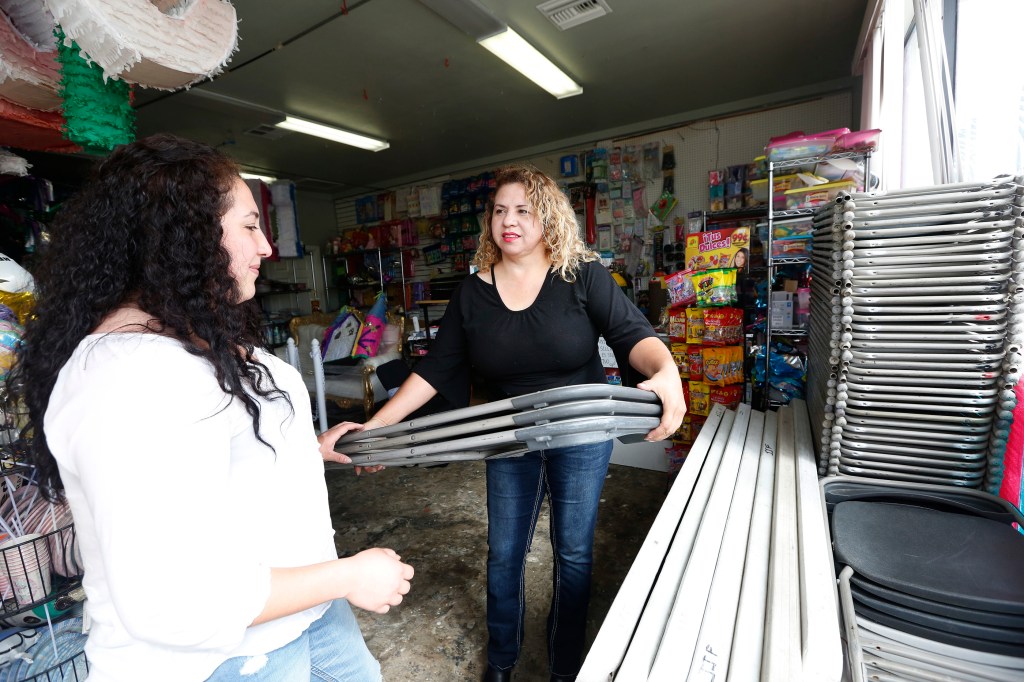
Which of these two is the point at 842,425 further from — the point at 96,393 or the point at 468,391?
the point at 96,393

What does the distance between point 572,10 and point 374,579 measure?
4.32 metres

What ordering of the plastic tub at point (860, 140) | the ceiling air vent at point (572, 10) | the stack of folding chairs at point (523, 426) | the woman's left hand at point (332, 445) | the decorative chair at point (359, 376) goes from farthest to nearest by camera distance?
the decorative chair at point (359, 376) < the ceiling air vent at point (572, 10) < the plastic tub at point (860, 140) < the woman's left hand at point (332, 445) < the stack of folding chairs at point (523, 426)

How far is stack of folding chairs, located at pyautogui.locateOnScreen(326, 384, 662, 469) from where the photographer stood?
41.8 inches

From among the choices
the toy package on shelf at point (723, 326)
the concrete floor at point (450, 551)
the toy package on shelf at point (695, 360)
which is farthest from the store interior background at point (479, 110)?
the toy package on shelf at point (723, 326)

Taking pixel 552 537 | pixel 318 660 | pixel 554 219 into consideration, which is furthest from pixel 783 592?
pixel 554 219

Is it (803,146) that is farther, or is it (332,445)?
(803,146)

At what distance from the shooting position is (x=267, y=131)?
245 inches

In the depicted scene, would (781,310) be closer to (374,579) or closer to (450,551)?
(450,551)

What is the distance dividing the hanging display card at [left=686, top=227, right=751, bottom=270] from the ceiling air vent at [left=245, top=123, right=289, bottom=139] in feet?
17.3

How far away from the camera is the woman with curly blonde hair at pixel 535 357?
4.89ft

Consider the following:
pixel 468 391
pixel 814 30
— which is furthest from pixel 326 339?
pixel 814 30

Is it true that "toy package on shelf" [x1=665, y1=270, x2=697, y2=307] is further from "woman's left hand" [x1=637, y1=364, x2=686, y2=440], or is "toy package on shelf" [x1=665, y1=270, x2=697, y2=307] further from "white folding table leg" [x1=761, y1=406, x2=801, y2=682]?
"woman's left hand" [x1=637, y1=364, x2=686, y2=440]

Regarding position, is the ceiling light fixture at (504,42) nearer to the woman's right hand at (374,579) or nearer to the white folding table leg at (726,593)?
the white folding table leg at (726,593)

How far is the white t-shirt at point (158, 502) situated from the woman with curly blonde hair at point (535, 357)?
0.80 m
